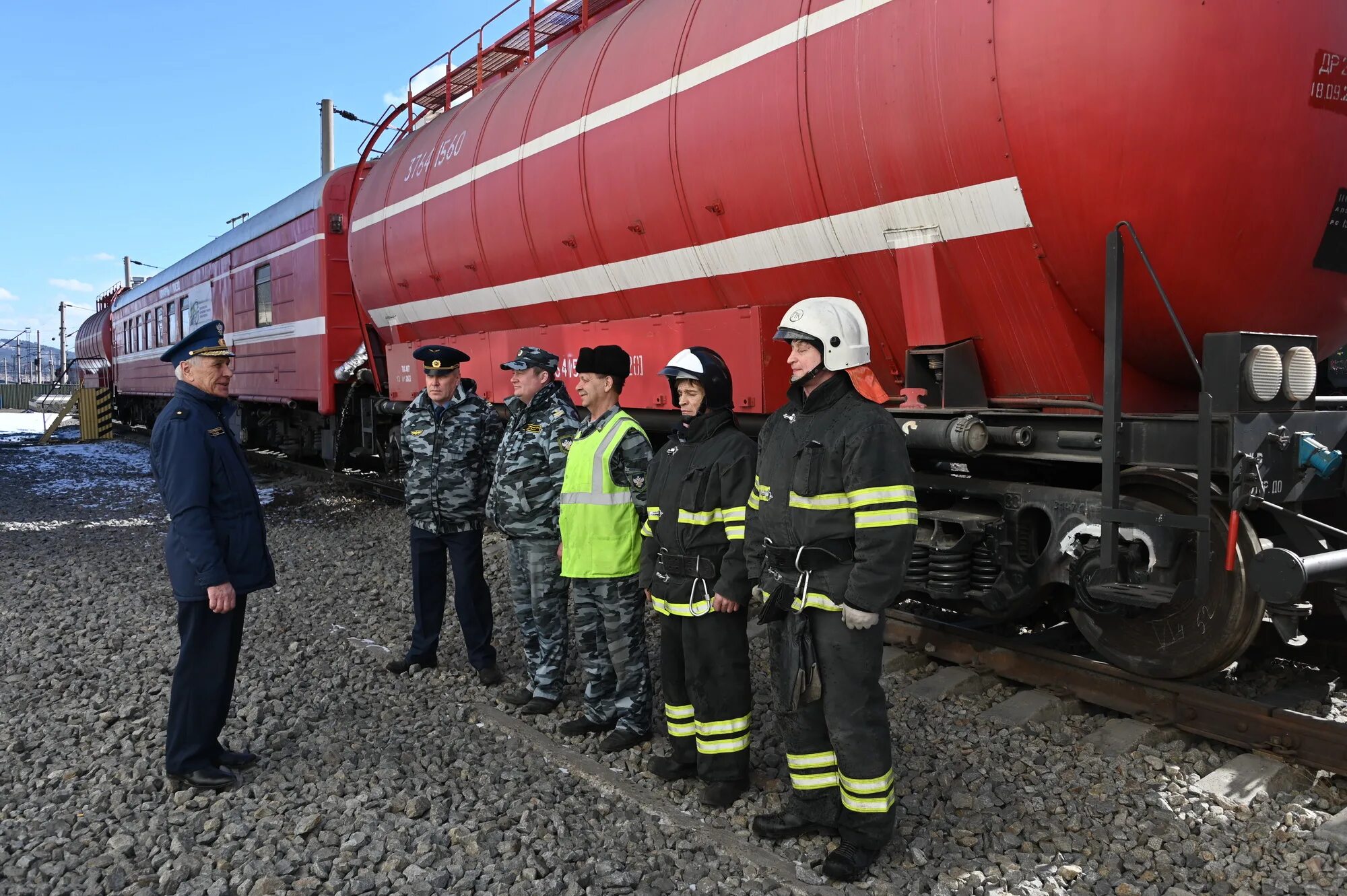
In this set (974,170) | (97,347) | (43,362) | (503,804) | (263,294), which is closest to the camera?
(503,804)

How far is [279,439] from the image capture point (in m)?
14.7

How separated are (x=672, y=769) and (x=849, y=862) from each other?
3.04 ft

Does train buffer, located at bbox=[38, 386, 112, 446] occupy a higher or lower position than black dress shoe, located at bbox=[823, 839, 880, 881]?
higher

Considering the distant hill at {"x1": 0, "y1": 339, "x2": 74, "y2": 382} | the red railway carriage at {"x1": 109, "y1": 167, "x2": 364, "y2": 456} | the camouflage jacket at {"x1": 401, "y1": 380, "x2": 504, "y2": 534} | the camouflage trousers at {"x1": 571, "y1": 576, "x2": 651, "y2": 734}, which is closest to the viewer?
the camouflage trousers at {"x1": 571, "y1": 576, "x2": 651, "y2": 734}

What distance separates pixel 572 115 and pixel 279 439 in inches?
401

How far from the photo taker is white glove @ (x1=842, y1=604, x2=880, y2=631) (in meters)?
2.90

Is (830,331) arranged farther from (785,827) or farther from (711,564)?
(785,827)

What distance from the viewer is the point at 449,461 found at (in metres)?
4.96

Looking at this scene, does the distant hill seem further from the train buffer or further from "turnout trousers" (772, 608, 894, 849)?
"turnout trousers" (772, 608, 894, 849)

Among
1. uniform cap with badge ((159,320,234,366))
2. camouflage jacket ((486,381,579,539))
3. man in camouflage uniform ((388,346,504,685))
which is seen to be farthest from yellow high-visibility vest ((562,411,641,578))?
uniform cap with badge ((159,320,234,366))

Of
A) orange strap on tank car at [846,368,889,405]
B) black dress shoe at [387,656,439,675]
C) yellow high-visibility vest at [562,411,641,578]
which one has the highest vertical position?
orange strap on tank car at [846,368,889,405]

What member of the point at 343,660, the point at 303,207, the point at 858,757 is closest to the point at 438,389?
the point at 343,660

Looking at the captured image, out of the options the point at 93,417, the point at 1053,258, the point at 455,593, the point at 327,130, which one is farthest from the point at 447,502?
the point at 93,417

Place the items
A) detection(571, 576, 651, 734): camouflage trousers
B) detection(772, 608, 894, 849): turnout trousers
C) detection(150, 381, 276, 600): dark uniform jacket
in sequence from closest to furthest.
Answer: detection(772, 608, 894, 849): turnout trousers < detection(150, 381, 276, 600): dark uniform jacket < detection(571, 576, 651, 734): camouflage trousers
